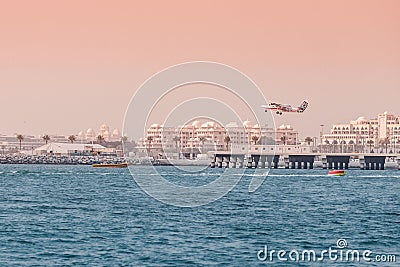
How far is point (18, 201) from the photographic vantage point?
98812 mm

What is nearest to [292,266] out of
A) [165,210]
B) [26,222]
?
[26,222]

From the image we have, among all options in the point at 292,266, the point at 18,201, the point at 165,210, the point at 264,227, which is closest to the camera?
the point at 292,266

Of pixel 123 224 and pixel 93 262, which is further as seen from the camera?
pixel 123 224

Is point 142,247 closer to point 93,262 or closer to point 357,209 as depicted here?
point 93,262

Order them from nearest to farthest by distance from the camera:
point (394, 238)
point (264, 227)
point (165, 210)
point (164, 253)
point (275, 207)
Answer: point (164, 253) < point (394, 238) < point (264, 227) < point (165, 210) < point (275, 207)

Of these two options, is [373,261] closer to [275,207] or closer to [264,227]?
[264,227]

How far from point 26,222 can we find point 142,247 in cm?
1785

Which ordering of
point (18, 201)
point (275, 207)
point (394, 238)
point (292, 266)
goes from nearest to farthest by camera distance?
point (292, 266), point (394, 238), point (275, 207), point (18, 201)

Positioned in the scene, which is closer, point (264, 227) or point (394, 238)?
point (394, 238)

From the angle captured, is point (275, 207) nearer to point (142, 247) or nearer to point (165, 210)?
point (165, 210)

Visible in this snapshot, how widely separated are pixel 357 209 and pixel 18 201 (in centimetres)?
3266

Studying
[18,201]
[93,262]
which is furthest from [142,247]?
[18,201]

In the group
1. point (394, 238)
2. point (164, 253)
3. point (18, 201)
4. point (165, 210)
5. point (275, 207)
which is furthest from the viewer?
point (18, 201)

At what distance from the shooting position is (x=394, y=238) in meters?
64.8
